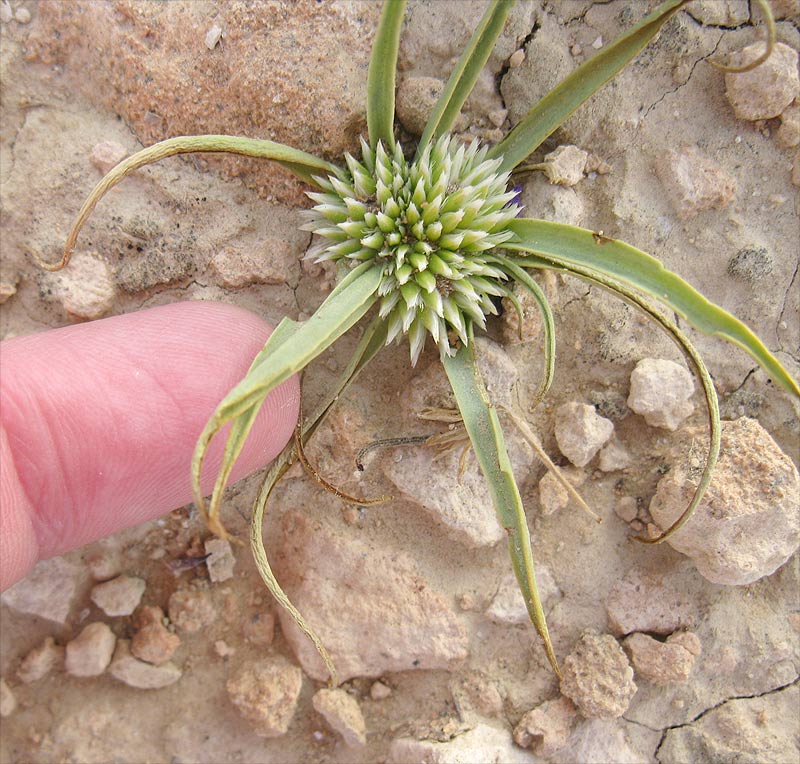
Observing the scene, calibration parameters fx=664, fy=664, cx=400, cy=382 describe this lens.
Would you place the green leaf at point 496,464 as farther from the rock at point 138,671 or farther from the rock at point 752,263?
the rock at point 138,671

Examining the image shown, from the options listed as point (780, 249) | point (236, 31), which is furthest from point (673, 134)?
point (236, 31)

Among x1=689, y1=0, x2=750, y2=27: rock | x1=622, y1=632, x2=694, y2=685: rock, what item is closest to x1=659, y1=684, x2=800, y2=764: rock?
x1=622, y1=632, x2=694, y2=685: rock

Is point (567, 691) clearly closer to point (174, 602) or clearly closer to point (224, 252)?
point (174, 602)

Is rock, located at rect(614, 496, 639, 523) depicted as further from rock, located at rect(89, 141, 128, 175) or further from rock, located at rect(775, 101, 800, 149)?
rock, located at rect(89, 141, 128, 175)

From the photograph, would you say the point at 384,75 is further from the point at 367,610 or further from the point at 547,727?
the point at 547,727

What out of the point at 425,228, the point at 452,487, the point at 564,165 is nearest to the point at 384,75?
the point at 425,228

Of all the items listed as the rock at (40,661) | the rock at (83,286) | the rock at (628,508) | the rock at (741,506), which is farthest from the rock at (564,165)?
the rock at (40,661)
